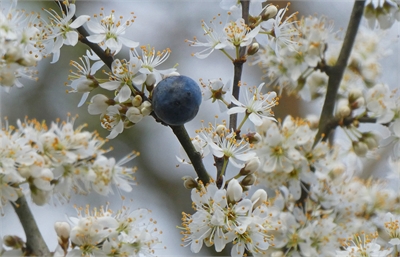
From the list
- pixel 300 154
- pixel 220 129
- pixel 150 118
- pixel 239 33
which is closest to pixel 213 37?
pixel 239 33

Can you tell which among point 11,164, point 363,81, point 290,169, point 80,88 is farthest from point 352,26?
point 11,164

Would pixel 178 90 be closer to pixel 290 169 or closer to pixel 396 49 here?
pixel 290 169

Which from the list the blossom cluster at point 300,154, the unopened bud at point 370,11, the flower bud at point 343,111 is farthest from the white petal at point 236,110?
the unopened bud at point 370,11

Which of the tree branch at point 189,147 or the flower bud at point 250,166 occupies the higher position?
the tree branch at point 189,147

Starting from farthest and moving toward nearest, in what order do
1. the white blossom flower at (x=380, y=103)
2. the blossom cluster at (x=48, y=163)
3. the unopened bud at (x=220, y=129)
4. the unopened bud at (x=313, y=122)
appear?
the unopened bud at (x=313, y=122), the white blossom flower at (x=380, y=103), the unopened bud at (x=220, y=129), the blossom cluster at (x=48, y=163)

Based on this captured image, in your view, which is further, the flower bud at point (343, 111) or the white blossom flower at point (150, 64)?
the flower bud at point (343, 111)

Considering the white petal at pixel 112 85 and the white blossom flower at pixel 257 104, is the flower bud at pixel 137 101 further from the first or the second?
the white blossom flower at pixel 257 104

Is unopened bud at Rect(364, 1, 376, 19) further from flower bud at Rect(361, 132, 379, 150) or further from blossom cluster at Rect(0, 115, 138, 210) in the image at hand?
blossom cluster at Rect(0, 115, 138, 210)

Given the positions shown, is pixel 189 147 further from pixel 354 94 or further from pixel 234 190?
pixel 354 94
